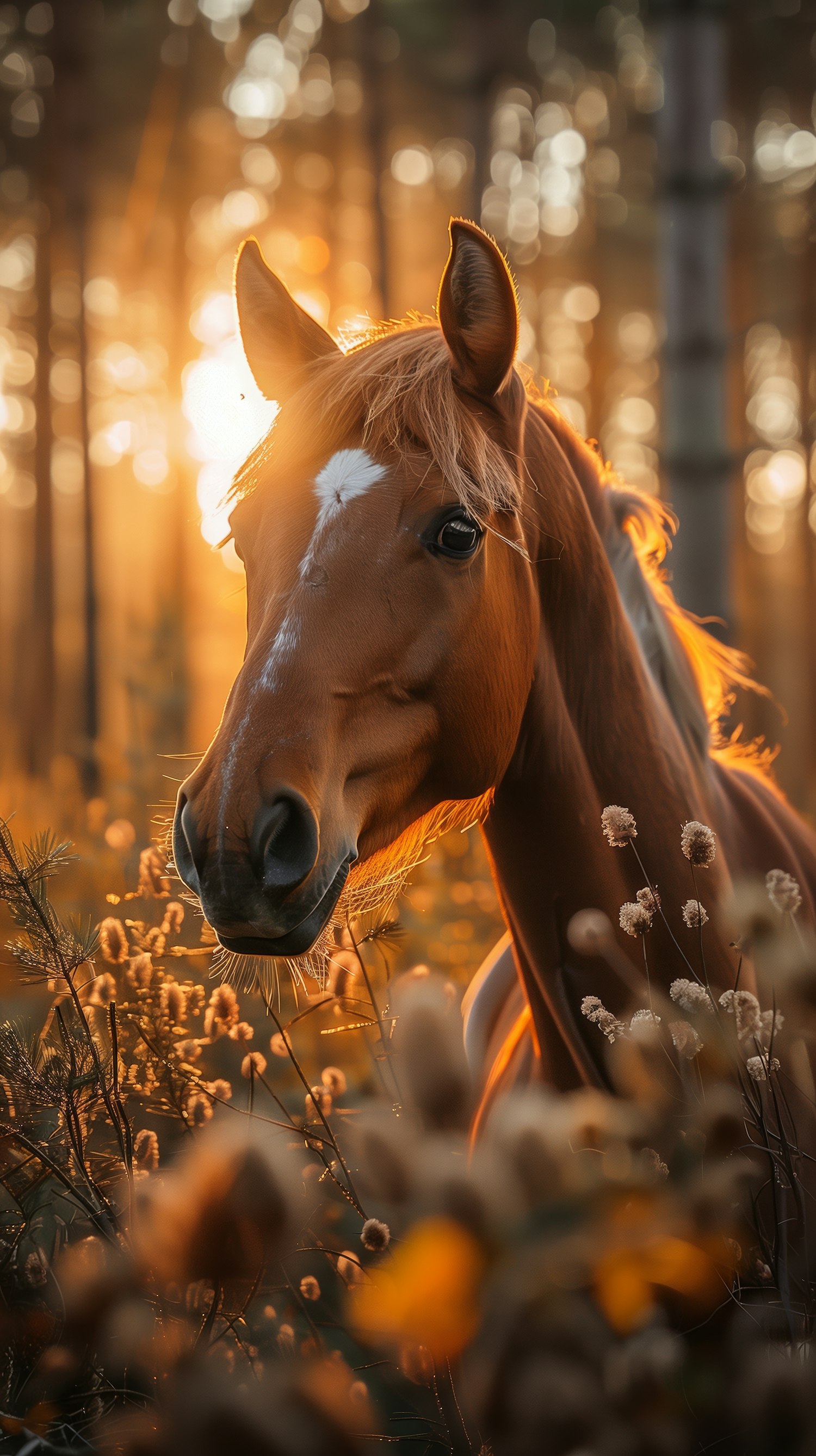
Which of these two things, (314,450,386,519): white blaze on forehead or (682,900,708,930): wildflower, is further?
(314,450,386,519): white blaze on forehead

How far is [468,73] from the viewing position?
11.0 meters

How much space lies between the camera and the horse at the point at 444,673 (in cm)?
149

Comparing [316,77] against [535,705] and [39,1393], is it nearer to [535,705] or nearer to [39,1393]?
[535,705]

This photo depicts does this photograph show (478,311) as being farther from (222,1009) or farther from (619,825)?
(222,1009)

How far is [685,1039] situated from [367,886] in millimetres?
792

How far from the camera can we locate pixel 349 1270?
61.6 inches

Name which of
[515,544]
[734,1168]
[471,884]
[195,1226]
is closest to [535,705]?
[515,544]

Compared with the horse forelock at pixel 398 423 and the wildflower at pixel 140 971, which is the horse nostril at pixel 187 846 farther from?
the horse forelock at pixel 398 423

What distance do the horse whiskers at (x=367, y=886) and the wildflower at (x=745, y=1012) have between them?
0.65m

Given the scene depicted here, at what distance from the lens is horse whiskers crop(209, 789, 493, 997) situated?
184 centimetres

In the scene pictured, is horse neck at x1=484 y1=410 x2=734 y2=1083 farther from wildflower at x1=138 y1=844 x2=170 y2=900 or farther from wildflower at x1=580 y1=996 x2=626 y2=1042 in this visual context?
wildflower at x1=138 y1=844 x2=170 y2=900

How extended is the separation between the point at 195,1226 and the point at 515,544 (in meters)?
1.32

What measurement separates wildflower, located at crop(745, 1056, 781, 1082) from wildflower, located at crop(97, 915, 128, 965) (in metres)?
1.23

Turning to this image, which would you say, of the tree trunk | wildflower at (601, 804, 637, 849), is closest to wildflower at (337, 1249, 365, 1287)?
wildflower at (601, 804, 637, 849)
